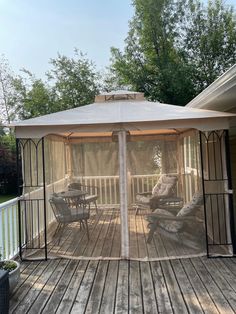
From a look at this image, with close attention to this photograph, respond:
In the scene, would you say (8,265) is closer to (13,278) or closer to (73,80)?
(13,278)

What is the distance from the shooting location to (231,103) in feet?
15.7

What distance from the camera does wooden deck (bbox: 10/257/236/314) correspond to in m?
3.11

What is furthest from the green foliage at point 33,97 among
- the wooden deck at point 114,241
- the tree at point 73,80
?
the wooden deck at point 114,241

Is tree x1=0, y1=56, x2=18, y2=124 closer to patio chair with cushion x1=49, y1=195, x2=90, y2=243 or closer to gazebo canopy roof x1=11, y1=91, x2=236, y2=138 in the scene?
patio chair with cushion x1=49, y1=195, x2=90, y2=243

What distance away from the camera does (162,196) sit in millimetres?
4926

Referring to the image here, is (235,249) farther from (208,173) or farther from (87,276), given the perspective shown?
(87,276)

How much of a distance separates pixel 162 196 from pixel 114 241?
44.8 inches

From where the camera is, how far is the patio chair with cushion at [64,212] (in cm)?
496

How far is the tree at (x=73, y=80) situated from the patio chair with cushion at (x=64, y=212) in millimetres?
12647

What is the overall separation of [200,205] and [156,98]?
11.5m

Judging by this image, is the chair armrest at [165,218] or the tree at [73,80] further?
the tree at [73,80]

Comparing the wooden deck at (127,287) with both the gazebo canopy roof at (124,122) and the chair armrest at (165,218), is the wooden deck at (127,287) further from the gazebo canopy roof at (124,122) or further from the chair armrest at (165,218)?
the gazebo canopy roof at (124,122)

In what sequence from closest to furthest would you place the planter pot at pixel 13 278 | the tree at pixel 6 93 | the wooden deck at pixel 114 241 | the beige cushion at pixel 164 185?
the planter pot at pixel 13 278 → the wooden deck at pixel 114 241 → the beige cushion at pixel 164 185 → the tree at pixel 6 93

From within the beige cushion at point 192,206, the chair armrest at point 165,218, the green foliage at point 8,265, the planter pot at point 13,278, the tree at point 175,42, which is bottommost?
the planter pot at point 13,278
